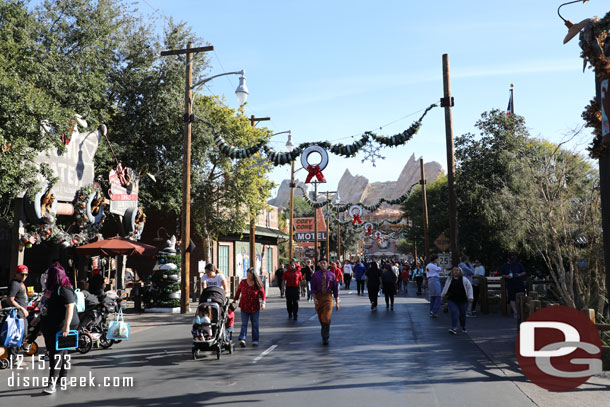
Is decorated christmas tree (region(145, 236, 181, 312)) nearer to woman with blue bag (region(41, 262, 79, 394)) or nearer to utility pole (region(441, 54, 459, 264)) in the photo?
utility pole (region(441, 54, 459, 264))

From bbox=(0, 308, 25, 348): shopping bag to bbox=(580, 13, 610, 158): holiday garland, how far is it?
994cm

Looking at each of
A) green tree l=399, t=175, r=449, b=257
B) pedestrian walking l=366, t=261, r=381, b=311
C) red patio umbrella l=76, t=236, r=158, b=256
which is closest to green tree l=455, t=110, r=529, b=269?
green tree l=399, t=175, r=449, b=257

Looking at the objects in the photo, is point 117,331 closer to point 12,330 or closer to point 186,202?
point 12,330

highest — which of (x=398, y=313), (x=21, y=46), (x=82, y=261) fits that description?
(x=21, y=46)

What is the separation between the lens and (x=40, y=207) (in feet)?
55.6

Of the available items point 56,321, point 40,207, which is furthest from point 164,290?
point 56,321

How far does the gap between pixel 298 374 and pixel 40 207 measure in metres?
11.6

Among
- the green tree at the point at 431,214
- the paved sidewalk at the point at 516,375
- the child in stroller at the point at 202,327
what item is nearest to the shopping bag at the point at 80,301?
the child in stroller at the point at 202,327

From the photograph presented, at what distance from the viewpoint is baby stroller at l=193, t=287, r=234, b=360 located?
10391 mm

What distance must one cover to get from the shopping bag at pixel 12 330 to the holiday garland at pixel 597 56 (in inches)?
391

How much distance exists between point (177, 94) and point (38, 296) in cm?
1393

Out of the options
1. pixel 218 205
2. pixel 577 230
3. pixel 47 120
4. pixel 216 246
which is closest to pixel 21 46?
pixel 47 120

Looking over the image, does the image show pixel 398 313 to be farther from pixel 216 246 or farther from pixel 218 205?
pixel 216 246

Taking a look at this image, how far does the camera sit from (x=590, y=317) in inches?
371
